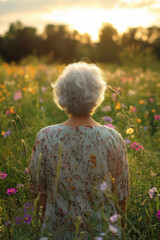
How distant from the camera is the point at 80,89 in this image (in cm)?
185

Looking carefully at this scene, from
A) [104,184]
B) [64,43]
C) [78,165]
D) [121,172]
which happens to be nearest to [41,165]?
[78,165]

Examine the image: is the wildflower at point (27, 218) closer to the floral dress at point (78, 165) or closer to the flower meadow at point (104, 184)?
the flower meadow at point (104, 184)

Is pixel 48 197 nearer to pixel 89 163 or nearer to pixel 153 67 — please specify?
pixel 89 163

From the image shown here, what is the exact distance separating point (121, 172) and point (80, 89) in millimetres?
665

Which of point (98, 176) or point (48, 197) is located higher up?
point (98, 176)

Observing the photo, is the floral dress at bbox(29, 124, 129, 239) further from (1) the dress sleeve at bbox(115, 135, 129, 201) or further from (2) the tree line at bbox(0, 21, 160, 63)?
(2) the tree line at bbox(0, 21, 160, 63)

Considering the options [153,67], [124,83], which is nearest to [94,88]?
[124,83]

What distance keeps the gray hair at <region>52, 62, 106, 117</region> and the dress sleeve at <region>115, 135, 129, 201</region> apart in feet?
1.14

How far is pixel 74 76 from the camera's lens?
6.07 feet

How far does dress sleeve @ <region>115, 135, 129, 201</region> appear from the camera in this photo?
6.45 ft

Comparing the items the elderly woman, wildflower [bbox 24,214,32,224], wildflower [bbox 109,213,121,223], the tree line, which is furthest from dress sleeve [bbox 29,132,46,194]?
the tree line

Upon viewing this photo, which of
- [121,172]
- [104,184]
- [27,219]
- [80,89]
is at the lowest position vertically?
[27,219]

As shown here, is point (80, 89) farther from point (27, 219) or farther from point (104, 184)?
point (27, 219)

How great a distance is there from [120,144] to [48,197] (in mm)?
625
